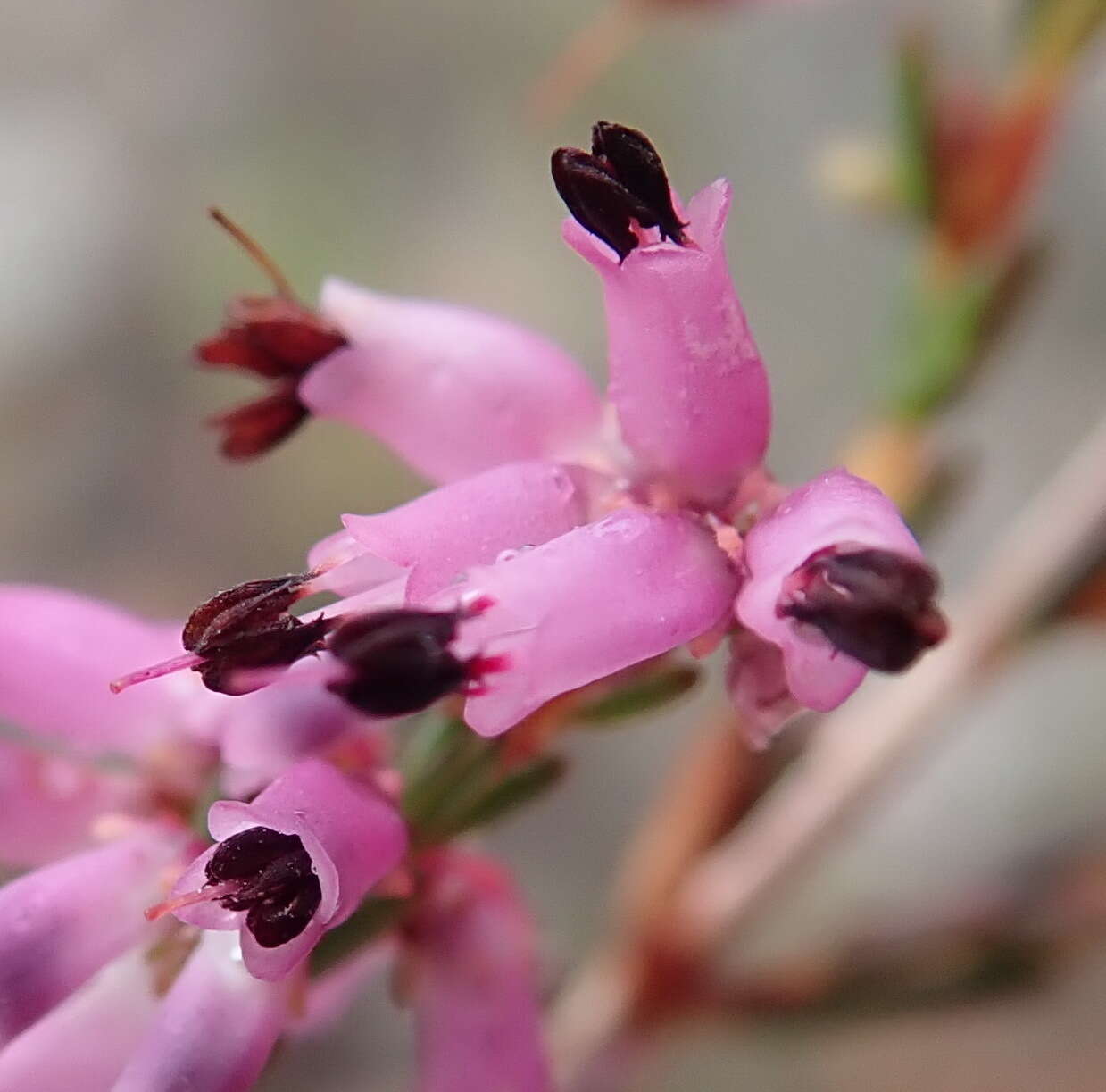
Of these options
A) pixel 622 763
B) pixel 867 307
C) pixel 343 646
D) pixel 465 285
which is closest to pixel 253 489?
pixel 465 285

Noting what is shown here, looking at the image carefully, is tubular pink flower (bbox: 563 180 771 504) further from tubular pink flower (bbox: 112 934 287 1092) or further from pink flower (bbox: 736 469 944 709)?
tubular pink flower (bbox: 112 934 287 1092)

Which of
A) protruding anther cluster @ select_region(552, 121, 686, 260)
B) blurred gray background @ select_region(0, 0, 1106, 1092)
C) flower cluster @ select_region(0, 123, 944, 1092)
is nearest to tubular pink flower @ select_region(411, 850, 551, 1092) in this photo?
flower cluster @ select_region(0, 123, 944, 1092)

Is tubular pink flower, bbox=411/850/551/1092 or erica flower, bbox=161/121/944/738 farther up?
erica flower, bbox=161/121/944/738

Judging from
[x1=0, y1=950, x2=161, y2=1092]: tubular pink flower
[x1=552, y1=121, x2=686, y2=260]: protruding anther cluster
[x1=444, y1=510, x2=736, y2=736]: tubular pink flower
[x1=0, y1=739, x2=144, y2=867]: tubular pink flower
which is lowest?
[x1=0, y1=739, x2=144, y2=867]: tubular pink flower

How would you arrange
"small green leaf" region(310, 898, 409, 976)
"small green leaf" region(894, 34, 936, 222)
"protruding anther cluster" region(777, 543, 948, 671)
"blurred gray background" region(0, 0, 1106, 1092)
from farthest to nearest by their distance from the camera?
1. "blurred gray background" region(0, 0, 1106, 1092)
2. "small green leaf" region(894, 34, 936, 222)
3. "small green leaf" region(310, 898, 409, 976)
4. "protruding anther cluster" region(777, 543, 948, 671)

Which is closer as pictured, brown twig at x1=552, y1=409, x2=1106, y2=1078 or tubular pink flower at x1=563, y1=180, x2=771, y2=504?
tubular pink flower at x1=563, y1=180, x2=771, y2=504

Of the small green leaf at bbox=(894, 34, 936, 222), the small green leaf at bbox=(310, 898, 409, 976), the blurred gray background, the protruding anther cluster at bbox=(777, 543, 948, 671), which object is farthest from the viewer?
the blurred gray background

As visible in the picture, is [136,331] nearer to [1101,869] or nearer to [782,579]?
[1101,869]
